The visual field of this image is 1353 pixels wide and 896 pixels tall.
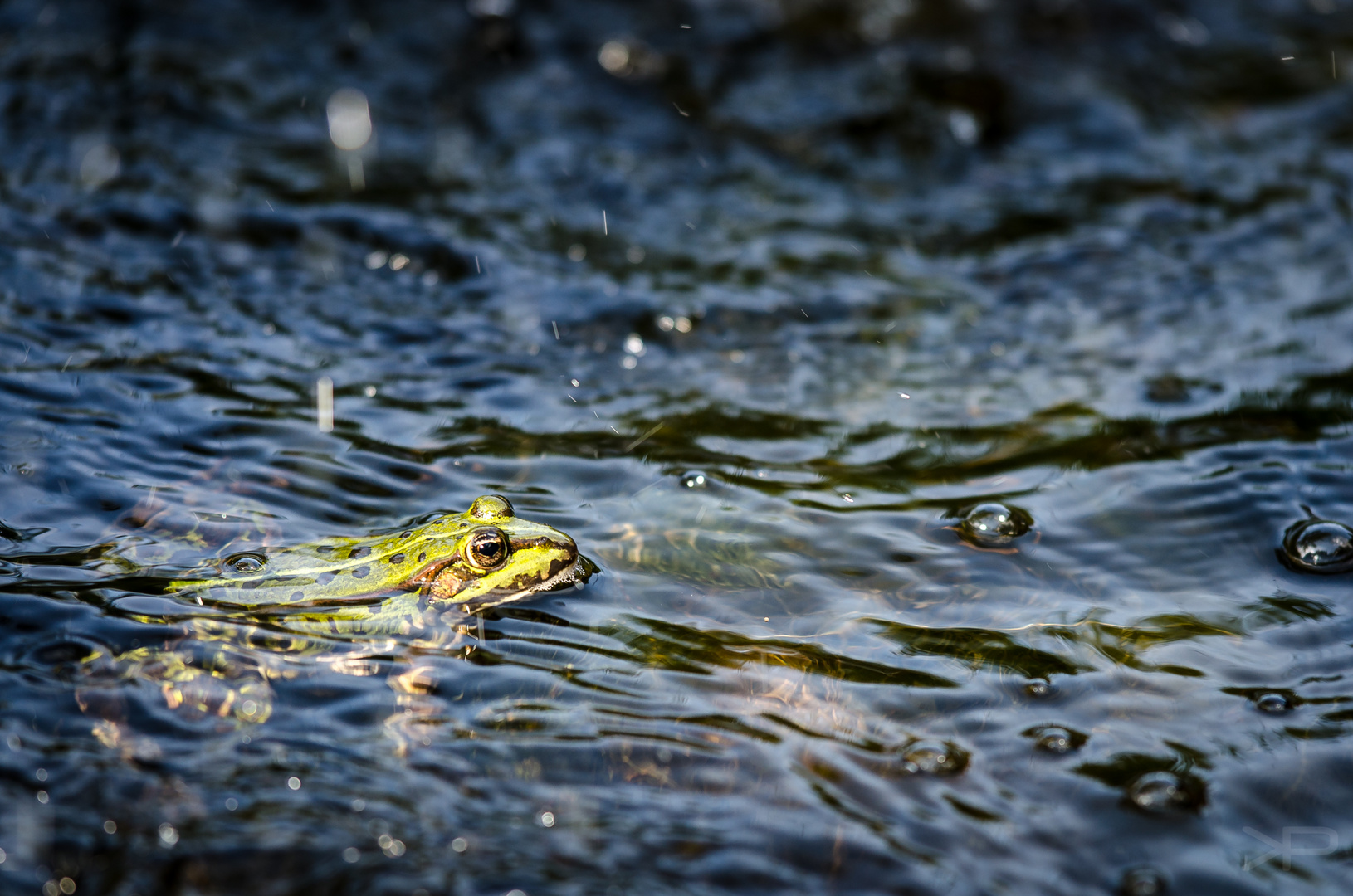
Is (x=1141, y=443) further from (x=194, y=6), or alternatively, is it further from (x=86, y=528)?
(x=194, y=6)

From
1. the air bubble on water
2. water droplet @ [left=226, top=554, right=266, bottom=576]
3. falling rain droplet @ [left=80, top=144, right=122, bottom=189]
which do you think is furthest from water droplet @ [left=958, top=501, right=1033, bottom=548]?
falling rain droplet @ [left=80, top=144, right=122, bottom=189]

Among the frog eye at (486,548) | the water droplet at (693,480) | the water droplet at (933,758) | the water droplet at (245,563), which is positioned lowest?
the water droplet at (933,758)

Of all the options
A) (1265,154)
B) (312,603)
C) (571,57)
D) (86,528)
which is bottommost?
(312,603)

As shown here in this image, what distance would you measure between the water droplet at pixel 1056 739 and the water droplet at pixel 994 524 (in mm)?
902

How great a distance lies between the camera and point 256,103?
7191 mm


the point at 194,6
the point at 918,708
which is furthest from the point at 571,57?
the point at 918,708

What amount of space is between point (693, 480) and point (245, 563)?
66.8 inches

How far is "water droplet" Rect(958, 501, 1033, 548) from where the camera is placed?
3953mm

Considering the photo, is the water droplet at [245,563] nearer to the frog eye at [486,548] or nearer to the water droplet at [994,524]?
the frog eye at [486,548]

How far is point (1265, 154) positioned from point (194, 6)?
7.68m

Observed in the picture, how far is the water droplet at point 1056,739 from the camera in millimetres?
3100

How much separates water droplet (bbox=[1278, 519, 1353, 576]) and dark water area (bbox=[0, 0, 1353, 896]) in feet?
0.07

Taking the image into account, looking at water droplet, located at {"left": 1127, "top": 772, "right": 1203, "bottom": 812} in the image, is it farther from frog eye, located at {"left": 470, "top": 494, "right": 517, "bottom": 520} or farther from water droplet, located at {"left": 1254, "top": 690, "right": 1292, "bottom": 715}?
frog eye, located at {"left": 470, "top": 494, "right": 517, "bottom": 520}

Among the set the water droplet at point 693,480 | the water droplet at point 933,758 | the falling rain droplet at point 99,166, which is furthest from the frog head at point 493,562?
the falling rain droplet at point 99,166
